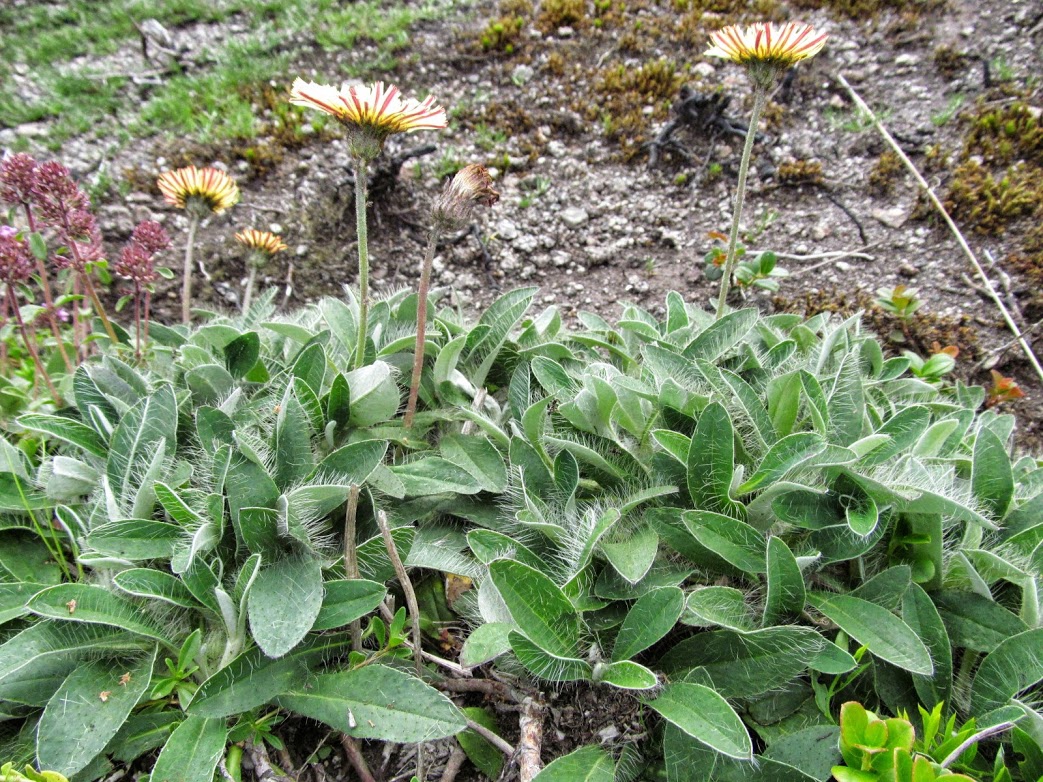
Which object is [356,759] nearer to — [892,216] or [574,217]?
[574,217]

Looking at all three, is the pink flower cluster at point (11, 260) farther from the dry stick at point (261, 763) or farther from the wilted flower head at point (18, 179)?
the dry stick at point (261, 763)

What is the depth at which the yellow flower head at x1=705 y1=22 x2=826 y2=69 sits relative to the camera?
5.69 ft

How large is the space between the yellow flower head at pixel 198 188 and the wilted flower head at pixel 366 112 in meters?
0.90

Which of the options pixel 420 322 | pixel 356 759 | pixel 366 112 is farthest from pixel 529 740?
pixel 366 112

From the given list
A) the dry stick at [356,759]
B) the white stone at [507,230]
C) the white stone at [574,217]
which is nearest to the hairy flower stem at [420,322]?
the dry stick at [356,759]

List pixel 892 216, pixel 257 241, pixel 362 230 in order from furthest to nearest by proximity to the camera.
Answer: pixel 892 216
pixel 257 241
pixel 362 230

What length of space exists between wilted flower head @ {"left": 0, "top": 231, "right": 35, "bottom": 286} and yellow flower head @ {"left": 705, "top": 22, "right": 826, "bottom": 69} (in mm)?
1934

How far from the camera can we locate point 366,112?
59.1 inches

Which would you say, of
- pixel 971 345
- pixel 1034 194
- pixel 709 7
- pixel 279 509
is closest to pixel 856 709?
pixel 279 509

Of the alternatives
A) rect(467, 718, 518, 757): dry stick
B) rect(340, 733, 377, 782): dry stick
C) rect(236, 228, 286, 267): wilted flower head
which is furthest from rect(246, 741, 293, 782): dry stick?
rect(236, 228, 286, 267): wilted flower head

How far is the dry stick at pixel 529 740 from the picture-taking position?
131 cm

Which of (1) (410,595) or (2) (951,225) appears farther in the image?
(2) (951,225)

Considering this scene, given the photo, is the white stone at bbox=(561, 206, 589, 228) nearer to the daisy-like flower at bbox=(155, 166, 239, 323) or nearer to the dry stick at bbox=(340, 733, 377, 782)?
the daisy-like flower at bbox=(155, 166, 239, 323)

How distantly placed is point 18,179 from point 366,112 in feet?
3.44
